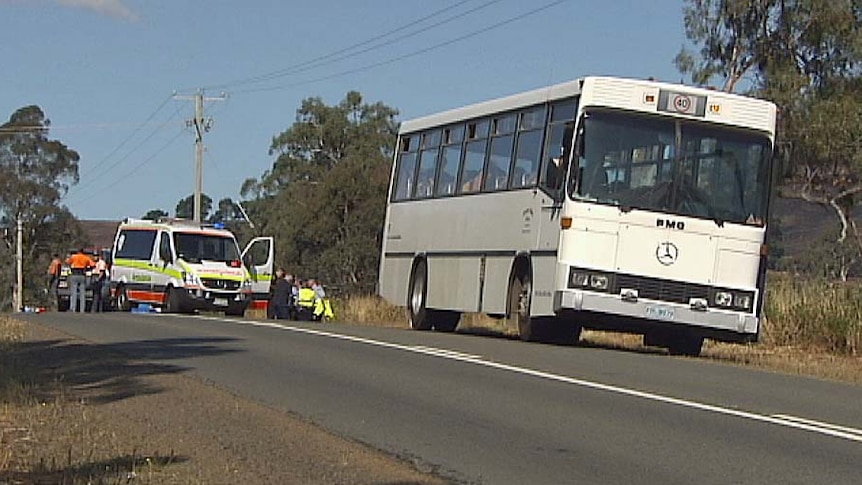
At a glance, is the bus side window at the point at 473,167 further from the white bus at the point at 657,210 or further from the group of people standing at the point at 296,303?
the group of people standing at the point at 296,303

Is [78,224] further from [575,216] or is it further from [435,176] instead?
[575,216]

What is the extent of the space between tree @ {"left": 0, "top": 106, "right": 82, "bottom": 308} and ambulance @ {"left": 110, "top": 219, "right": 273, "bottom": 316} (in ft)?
139

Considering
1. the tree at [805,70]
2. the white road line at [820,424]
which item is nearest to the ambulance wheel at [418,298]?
the white road line at [820,424]

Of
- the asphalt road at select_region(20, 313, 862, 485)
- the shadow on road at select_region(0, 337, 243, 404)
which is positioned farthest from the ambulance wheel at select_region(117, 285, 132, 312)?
the shadow on road at select_region(0, 337, 243, 404)

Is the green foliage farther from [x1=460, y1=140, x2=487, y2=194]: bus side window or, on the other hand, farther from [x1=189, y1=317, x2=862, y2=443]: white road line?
[x1=189, y1=317, x2=862, y2=443]: white road line

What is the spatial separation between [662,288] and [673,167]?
154 centimetres

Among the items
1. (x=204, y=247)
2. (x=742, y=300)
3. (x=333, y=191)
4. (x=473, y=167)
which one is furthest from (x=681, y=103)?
(x=333, y=191)

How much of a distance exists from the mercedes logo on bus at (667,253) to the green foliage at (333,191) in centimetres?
4885

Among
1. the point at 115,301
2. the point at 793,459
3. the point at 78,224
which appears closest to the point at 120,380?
the point at 793,459

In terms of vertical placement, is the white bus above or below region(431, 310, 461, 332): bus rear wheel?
above

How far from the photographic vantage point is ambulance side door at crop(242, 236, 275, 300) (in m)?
38.6

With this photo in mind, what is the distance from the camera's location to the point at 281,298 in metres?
38.0

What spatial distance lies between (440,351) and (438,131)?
8073 mm

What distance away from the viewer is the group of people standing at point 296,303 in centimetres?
3709
